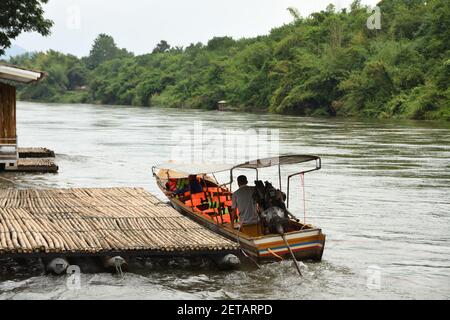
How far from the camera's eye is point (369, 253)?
14.6 meters

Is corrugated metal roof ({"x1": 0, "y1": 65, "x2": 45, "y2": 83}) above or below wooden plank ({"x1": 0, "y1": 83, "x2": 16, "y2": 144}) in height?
above

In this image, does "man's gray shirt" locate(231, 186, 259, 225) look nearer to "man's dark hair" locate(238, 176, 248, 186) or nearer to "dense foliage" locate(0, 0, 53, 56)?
"man's dark hair" locate(238, 176, 248, 186)

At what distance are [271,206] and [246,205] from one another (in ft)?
1.80

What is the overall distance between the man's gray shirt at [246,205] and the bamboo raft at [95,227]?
28.2 inches

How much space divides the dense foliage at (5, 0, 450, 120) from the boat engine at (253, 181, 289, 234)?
4351 centimetres

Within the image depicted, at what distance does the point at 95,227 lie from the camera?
540 inches

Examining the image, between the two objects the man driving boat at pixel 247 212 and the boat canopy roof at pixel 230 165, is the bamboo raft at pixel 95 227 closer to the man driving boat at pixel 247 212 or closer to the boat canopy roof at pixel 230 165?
the man driving boat at pixel 247 212

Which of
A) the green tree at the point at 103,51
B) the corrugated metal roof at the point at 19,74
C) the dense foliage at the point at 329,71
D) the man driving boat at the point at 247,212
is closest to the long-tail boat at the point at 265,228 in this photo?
the man driving boat at the point at 247,212

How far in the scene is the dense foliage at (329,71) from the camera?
60312mm

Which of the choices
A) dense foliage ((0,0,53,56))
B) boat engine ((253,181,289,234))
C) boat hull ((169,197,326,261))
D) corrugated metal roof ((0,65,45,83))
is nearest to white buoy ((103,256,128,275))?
boat hull ((169,197,326,261))

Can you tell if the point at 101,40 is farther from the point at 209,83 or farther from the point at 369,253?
the point at 369,253

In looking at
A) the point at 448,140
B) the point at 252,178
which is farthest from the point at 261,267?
the point at 448,140

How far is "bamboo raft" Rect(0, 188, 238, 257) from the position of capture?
12.2m

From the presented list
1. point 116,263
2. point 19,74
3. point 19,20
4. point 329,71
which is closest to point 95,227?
point 116,263
